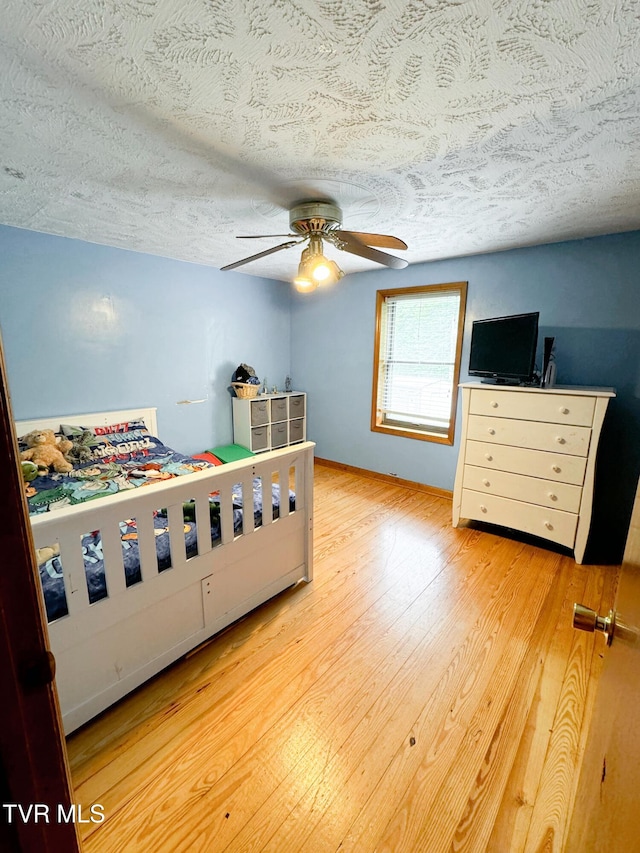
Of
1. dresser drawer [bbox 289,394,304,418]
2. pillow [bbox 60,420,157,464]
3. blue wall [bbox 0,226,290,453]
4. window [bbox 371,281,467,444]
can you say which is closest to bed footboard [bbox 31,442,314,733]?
pillow [bbox 60,420,157,464]

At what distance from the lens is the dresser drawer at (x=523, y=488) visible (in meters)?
2.36

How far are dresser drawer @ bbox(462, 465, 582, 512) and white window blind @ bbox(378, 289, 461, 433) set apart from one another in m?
0.80

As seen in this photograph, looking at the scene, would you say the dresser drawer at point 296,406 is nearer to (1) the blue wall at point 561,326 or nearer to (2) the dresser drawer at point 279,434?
(2) the dresser drawer at point 279,434

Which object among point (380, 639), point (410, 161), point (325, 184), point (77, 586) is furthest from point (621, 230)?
point (77, 586)

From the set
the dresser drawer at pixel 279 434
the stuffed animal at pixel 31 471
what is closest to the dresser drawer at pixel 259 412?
the dresser drawer at pixel 279 434

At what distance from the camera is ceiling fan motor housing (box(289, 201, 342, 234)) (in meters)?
1.96

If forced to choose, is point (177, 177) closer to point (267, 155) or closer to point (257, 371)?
point (267, 155)

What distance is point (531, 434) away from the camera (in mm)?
2443

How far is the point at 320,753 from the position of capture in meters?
1.25

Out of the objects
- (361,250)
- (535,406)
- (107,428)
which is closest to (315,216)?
(361,250)

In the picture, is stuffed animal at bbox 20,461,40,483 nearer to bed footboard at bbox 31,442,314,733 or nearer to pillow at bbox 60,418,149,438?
pillow at bbox 60,418,149,438

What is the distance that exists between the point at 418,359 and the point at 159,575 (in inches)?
115

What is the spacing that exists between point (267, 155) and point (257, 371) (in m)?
2.80

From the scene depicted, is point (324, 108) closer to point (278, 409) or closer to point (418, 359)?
point (418, 359)
